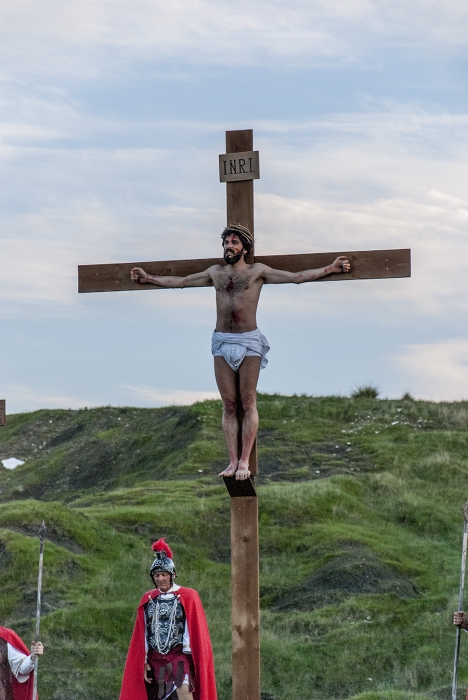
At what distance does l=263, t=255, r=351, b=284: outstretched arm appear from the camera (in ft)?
34.2

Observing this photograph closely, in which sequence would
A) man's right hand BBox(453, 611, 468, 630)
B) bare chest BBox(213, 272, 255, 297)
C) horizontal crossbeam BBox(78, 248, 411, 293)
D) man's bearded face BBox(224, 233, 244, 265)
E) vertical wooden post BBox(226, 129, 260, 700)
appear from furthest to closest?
horizontal crossbeam BBox(78, 248, 411, 293)
man's bearded face BBox(224, 233, 244, 265)
bare chest BBox(213, 272, 255, 297)
vertical wooden post BBox(226, 129, 260, 700)
man's right hand BBox(453, 611, 468, 630)

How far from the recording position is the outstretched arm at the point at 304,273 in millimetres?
10430

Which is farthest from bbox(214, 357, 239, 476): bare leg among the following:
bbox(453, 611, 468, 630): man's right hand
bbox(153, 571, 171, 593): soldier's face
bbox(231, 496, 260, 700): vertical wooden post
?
bbox(453, 611, 468, 630): man's right hand

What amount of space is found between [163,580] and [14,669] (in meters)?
1.46

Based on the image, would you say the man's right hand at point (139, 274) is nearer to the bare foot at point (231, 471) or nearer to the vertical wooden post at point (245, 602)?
the bare foot at point (231, 471)

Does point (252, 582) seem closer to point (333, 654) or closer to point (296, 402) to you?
point (333, 654)

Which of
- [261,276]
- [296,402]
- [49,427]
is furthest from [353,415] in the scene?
[261,276]

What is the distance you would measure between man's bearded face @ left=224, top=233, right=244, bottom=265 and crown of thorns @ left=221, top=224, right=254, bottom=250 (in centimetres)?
3

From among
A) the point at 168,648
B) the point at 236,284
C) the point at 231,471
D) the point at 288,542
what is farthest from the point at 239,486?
the point at 288,542

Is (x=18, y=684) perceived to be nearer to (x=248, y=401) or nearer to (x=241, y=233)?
(x=248, y=401)

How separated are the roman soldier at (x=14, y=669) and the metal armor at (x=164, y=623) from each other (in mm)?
1034

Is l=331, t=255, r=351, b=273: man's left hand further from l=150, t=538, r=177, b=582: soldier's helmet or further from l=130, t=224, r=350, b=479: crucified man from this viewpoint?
l=150, t=538, r=177, b=582: soldier's helmet

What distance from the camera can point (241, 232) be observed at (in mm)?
10422

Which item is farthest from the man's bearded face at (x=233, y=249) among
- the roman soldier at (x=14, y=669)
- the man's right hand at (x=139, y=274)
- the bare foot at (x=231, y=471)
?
the roman soldier at (x=14, y=669)
